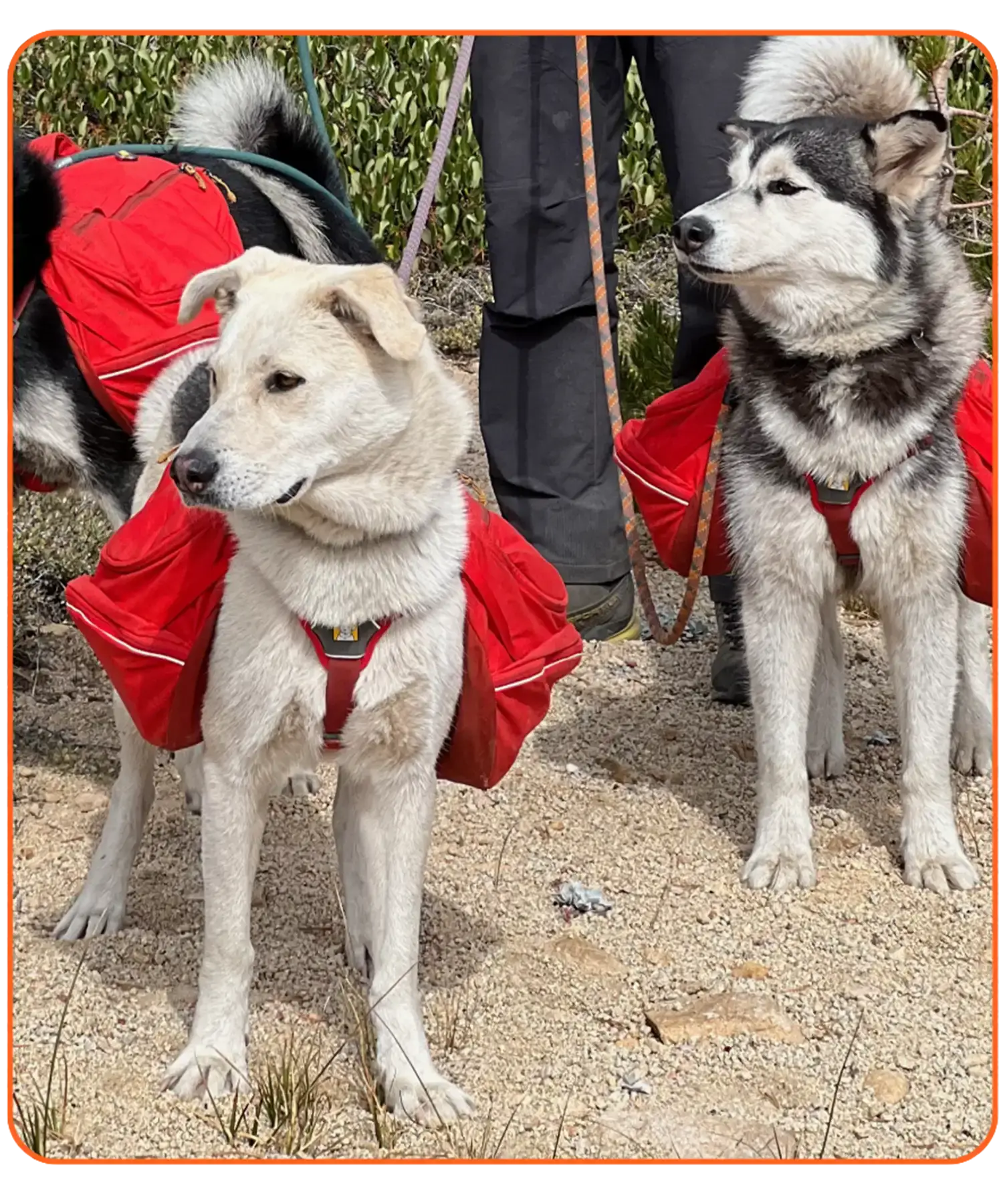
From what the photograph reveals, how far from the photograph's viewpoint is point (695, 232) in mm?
3195

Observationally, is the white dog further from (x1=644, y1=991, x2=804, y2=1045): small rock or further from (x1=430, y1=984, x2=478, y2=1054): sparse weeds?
(x1=644, y1=991, x2=804, y2=1045): small rock

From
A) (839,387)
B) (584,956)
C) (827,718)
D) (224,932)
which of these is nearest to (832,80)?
(839,387)

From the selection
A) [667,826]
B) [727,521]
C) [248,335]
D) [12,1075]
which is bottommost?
[667,826]

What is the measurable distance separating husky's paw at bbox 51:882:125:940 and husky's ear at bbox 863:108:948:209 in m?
2.19

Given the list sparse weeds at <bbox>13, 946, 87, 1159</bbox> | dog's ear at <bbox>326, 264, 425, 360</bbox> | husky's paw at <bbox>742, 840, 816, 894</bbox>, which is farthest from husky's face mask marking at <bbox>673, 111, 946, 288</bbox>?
sparse weeds at <bbox>13, 946, 87, 1159</bbox>

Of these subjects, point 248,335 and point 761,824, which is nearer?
point 248,335

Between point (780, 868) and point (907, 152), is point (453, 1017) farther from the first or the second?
point (907, 152)

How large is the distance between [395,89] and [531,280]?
3.12 meters

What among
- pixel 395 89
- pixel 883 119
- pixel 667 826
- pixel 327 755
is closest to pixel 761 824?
pixel 667 826

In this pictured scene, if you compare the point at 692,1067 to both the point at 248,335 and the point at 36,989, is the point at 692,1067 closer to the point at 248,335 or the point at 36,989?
the point at 36,989

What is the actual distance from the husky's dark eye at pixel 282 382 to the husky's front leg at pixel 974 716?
221cm

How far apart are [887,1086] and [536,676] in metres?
0.97

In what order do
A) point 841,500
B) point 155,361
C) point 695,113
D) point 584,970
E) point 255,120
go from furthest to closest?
point 255,120 < point 695,113 < point 155,361 < point 841,500 < point 584,970

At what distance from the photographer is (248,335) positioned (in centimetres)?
239
